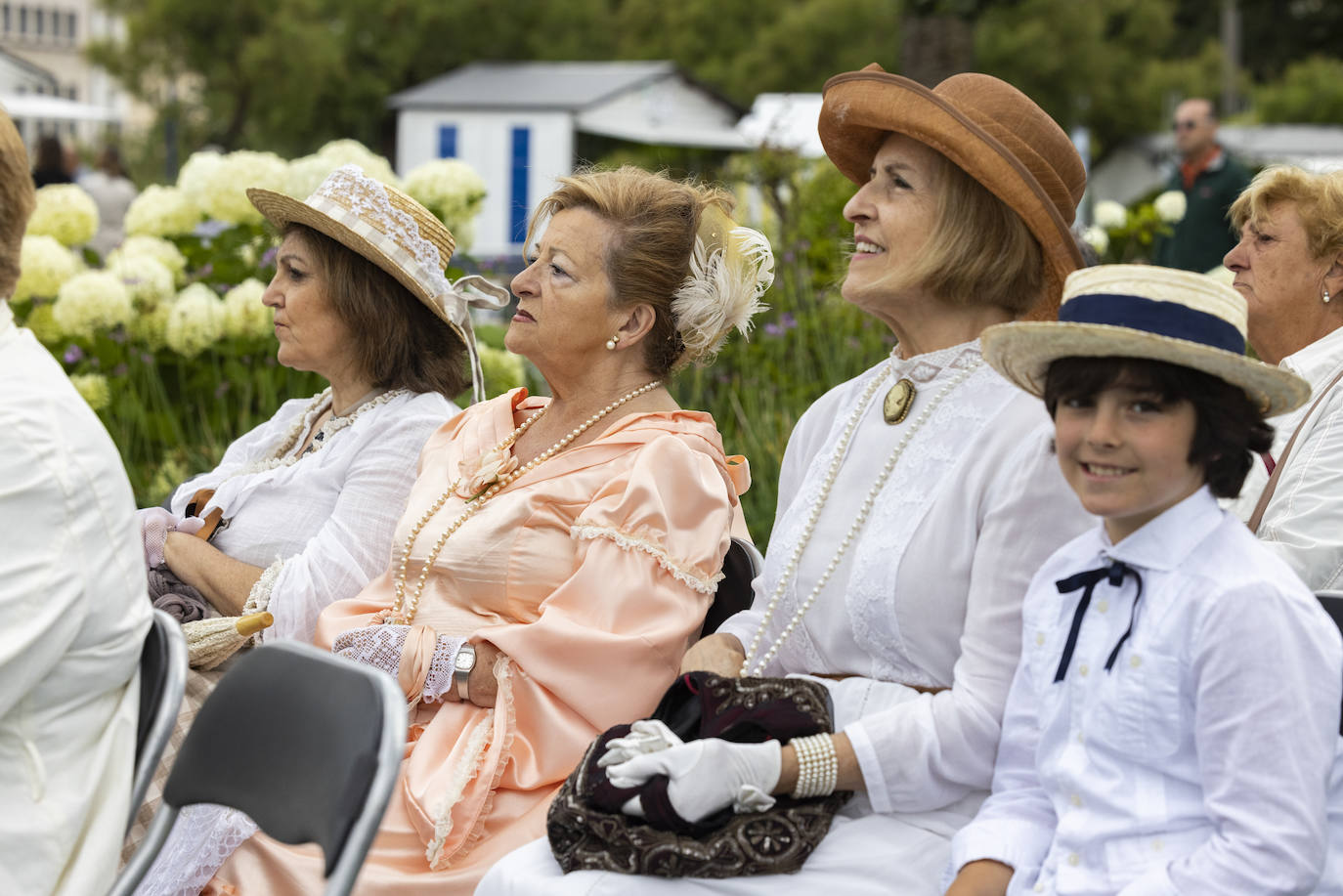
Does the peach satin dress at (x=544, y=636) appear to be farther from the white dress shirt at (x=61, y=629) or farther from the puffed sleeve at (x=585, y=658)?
the white dress shirt at (x=61, y=629)

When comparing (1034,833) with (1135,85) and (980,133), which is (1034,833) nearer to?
(980,133)

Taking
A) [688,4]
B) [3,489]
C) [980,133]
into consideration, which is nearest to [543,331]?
[980,133]

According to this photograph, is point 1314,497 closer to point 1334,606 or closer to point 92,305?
point 1334,606

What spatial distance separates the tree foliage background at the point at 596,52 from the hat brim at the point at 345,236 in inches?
981

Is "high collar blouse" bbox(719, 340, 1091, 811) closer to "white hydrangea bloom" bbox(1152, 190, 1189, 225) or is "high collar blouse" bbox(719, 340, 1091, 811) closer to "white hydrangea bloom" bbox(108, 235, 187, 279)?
"white hydrangea bloom" bbox(108, 235, 187, 279)

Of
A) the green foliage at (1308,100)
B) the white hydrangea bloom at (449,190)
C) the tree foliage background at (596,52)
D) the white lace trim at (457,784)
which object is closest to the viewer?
the white lace trim at (457,784)

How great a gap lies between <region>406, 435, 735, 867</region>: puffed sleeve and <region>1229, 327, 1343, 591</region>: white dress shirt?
3.47 feet

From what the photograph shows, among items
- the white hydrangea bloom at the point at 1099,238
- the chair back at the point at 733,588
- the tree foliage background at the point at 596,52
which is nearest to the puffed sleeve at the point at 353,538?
the chair back at the point at 733,588

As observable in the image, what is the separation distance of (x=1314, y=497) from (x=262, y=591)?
7.23 ft

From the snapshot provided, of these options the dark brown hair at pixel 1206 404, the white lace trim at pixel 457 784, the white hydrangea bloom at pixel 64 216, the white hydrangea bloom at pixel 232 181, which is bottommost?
the white lace trim at pixel 457 784

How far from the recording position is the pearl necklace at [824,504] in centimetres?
253

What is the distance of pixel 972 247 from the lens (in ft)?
8.29

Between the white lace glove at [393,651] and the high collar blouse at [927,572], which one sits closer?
the high collar blouse at [927,572]

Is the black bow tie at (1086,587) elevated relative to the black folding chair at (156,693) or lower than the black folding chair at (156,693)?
elevated
